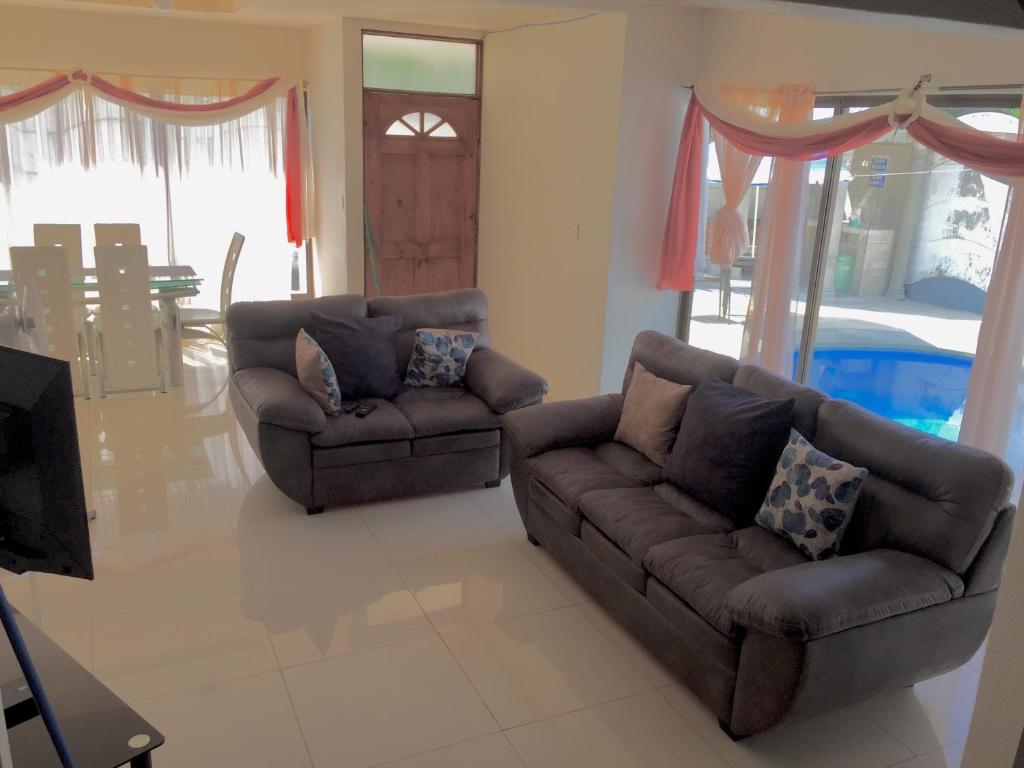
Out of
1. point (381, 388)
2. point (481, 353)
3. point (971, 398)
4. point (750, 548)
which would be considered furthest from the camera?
point (481, 353)

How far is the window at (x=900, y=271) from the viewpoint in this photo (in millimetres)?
3783

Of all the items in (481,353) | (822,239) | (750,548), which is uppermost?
(822,239)

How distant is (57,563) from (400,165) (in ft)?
17.8

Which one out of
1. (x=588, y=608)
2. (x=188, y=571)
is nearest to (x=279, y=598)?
(x=188, y=571)

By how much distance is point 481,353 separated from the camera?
467 cm

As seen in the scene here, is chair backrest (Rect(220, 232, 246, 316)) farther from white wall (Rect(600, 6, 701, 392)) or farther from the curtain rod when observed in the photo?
white wall (Rect(600, 6, 701, 392))

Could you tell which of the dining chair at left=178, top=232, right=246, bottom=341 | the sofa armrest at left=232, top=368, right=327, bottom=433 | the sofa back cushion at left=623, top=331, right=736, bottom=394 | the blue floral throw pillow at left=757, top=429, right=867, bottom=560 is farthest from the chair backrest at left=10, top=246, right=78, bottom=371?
the blue floral throw pillow at left=757, top=429, right=867, bottom=560

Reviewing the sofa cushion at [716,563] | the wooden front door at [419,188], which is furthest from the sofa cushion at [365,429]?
the wooden front door at [419,188]

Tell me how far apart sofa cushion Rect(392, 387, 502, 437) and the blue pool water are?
1.82m

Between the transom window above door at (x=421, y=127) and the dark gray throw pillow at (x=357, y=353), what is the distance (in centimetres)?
258

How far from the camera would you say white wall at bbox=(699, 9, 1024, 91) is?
3.56 m

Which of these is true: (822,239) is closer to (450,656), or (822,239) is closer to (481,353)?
(481,353)

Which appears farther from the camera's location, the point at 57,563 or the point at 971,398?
the point at 971,398

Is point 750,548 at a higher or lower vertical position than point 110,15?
lower
